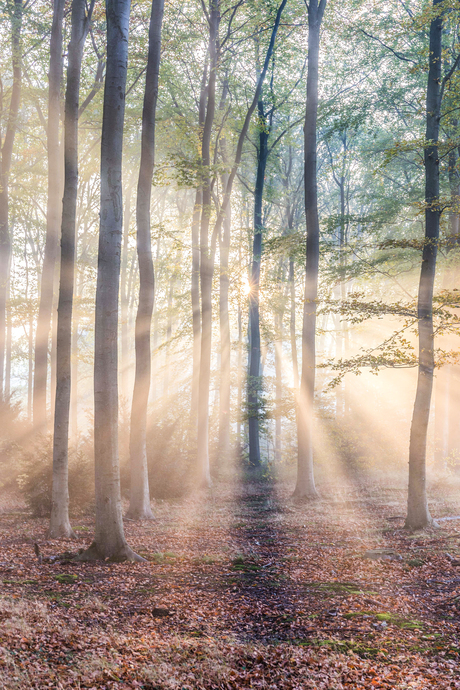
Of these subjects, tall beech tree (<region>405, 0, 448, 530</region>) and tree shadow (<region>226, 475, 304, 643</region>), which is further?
tall beech tree (<region>405, 0, 448, 530</region>)

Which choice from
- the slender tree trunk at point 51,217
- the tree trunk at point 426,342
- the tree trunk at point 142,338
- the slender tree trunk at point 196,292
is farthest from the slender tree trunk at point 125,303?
the tree trunk at point 426,342

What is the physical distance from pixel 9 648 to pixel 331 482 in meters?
16.0

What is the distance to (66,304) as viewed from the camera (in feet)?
28.2

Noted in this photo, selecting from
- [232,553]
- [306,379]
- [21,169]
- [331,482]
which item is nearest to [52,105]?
[21,169]

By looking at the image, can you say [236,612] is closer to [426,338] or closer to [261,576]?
[261,576]

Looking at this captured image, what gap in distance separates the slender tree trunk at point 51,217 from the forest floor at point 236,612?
4.91 meters

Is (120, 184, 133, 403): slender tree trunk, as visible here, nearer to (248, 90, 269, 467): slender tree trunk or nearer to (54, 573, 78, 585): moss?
(248, 90, 269, 467): slender tree trunk

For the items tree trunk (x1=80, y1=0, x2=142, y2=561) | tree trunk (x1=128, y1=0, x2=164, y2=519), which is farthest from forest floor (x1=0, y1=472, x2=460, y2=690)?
tree trunk (x1=128, y1=0, x2=164, y2=519)

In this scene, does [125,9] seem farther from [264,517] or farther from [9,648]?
[264,517]

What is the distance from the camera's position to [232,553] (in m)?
7.71

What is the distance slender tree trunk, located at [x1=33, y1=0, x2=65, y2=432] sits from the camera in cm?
1050

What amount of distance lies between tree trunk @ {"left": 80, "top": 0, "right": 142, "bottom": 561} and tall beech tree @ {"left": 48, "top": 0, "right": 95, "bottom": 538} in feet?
5.64

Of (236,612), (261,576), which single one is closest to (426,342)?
(261,576)

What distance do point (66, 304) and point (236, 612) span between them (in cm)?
624
